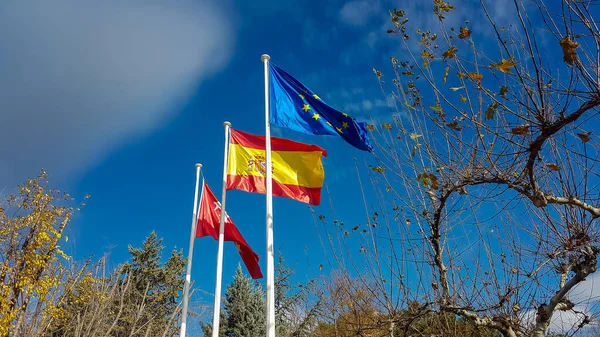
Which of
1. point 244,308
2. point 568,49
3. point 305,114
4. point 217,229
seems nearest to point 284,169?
point 305,114

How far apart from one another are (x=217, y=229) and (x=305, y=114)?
4148mm

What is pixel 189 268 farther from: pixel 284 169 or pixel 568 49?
pixel 568 49

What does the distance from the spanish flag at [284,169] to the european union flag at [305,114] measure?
0.69 metres

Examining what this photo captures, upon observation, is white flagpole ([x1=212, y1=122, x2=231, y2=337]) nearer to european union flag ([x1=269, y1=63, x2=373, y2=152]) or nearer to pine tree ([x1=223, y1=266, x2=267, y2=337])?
european union flag ([x1=269, y1=63, x2=373, y2=152])

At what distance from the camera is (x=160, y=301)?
1208 inches

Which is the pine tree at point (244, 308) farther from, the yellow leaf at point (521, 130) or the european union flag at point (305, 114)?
the yellow leaf at point (521, 130)

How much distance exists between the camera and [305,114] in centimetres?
881

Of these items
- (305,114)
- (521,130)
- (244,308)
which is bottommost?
(521,130)

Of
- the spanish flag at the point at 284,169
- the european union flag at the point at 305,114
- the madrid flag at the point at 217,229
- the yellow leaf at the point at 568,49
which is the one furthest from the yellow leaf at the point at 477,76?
the madrid flag at the point at 217,229

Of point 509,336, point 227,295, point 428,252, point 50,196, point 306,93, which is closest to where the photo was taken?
point 509,336

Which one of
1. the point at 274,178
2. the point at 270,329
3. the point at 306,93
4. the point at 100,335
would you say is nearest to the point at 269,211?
the point at 274,178

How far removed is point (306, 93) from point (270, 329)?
4.44 meters

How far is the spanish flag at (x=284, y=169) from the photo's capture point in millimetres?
8992

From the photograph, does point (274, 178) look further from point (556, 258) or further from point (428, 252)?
point (556, 258)
